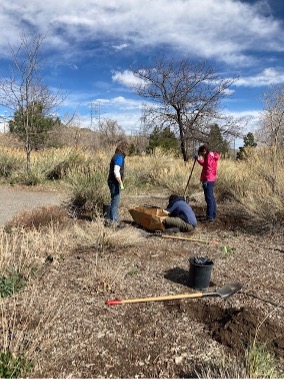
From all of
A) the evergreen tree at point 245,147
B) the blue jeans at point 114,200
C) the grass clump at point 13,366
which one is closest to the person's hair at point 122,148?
the blue jeans at point 114,200

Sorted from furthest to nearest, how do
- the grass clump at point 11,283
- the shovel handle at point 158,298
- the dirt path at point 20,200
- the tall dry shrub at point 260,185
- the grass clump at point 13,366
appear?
1. the dirt path at point 20,200
2. the tall dry shrub at point 260,185
3. the grass clump at point 11,283
4. the shovel handle at point 158,298
5. the grass clump at point 13,366

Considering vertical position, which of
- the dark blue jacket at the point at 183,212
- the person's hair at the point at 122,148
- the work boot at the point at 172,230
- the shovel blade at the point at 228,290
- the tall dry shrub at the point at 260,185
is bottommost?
the shovel blade at the point at 228,290

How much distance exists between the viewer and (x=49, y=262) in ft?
16.7

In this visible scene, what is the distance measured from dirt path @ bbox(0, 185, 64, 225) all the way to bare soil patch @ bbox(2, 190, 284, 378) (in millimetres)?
3753

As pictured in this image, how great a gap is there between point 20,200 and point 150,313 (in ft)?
25.8

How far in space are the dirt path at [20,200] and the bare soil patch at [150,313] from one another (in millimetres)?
3753

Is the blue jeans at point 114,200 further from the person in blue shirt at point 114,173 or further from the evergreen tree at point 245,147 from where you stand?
the evergreen tree at point 245,147

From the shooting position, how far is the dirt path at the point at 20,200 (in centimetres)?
886

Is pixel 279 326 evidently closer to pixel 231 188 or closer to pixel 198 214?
pixel 198 214

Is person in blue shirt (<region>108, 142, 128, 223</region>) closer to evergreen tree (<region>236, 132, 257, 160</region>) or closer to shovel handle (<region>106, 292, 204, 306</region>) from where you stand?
shovel handle (<region>106, 292, 204, 306</region>)

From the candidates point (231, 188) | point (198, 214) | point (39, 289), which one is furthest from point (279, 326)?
point (231, 188)

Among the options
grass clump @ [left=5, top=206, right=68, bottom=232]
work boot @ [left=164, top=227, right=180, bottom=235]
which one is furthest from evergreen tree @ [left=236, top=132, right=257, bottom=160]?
grass clump @ [left=5, top=206, right=68, bottom=232]

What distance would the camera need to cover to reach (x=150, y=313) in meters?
3.79

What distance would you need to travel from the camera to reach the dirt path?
8865 mm
